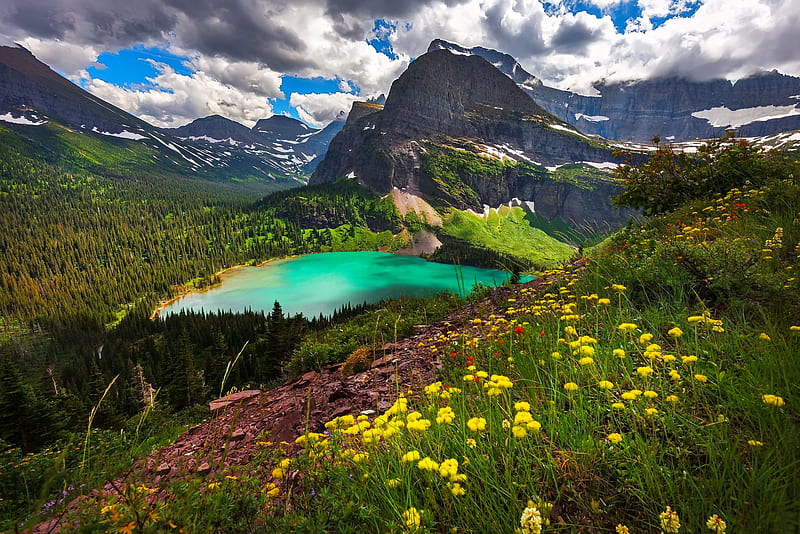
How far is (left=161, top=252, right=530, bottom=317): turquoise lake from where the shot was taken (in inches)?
3307

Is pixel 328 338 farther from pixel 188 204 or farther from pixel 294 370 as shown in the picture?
pixel 188 204

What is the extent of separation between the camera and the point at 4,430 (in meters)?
19.5

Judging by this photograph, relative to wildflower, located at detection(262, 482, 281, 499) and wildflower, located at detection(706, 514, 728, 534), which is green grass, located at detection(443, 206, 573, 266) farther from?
wildflower, located at detection(706, 514, 728, 534)

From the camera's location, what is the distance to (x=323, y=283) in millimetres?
103500

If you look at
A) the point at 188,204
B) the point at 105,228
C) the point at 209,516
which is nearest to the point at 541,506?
the point at 209,516

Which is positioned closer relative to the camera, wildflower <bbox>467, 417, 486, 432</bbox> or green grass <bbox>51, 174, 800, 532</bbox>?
green grass <bbox>51, 174, 800, 532</bbox>

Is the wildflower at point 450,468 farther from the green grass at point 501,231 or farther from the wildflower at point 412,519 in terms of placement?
the green grass at point 501,231

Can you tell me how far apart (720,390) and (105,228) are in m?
209

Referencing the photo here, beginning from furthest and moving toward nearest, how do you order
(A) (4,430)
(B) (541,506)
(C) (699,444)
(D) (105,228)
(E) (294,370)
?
(D) (105,228), (A) (4,430), (E) (294,370), (C) (699,444), (B) (541,506)

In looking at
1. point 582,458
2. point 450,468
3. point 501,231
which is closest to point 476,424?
point 450,468

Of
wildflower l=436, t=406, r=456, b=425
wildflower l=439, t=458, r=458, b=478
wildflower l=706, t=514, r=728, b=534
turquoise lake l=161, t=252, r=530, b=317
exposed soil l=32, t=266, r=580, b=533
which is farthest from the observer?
turquoise lake l=161, t=252, r=530, b=317

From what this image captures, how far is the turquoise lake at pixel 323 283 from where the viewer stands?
84000 millimetres

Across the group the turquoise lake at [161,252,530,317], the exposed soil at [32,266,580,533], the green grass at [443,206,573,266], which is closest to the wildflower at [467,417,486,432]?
the exposed soil at [32,266,580,533]

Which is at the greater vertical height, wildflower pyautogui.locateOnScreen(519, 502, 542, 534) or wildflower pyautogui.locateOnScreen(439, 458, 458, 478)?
wildflower pyautogui.locateOnScreen(519, 502, 542, 534)
